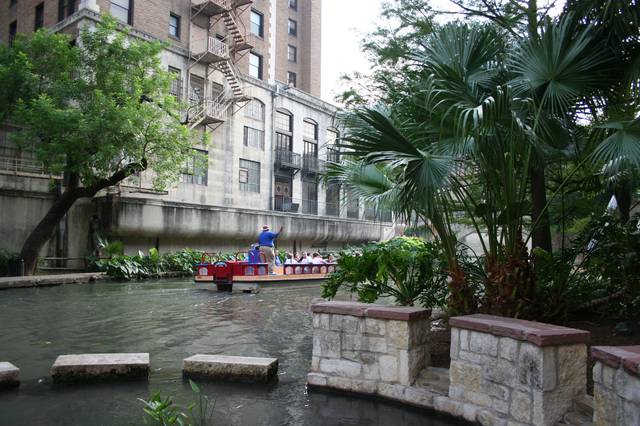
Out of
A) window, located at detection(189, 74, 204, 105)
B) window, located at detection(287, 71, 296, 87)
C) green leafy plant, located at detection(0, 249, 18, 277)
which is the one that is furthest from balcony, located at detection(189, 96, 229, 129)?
green leafy plant, located at detection(0, 249, 18, 277)

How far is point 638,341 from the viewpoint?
596 cm

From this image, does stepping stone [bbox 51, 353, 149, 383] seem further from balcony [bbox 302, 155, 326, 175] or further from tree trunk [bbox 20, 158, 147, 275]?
balcony [bbox 302, 155, 326, 175]

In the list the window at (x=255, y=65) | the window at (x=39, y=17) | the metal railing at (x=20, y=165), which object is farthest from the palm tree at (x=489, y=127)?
the window at (x=255, y=65)

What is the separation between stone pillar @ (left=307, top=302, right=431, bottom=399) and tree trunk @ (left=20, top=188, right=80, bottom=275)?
686 inches

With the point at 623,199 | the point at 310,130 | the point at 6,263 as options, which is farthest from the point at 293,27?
the point at 623,199

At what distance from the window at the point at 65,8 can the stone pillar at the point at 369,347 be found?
92.3 feet

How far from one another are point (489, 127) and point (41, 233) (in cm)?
1931

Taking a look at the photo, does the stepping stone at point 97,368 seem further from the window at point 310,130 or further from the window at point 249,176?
the window at point 310,130

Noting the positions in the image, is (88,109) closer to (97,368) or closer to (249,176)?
(97,368)

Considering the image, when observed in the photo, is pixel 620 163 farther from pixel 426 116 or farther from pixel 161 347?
pixel 161 347

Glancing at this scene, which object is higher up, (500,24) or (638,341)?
(500,24)

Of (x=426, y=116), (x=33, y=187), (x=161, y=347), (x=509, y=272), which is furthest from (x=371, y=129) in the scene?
(x=33, y=187)

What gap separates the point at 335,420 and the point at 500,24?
23.1 feet

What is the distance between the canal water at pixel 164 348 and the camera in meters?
4.94
